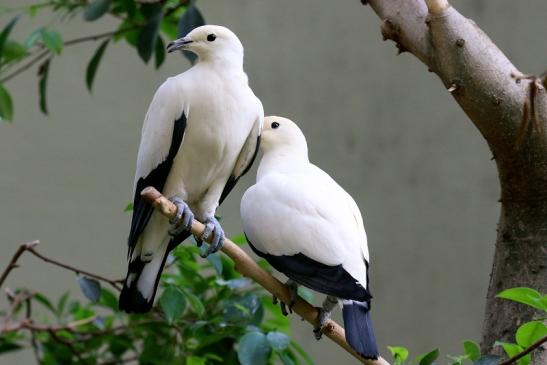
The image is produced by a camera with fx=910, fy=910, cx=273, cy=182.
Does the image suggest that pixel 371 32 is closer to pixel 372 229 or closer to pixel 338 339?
pixel 372 229

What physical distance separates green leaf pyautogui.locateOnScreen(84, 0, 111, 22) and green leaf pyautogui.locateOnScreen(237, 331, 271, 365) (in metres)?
0.90

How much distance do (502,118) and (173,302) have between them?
2.35ft

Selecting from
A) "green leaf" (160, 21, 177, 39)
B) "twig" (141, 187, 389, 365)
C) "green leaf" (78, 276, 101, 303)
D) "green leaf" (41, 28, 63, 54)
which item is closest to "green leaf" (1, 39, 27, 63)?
"green leaf" (41, 28, 63, 54)

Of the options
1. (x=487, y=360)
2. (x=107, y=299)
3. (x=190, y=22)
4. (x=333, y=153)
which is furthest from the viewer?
(x=333, y=153)

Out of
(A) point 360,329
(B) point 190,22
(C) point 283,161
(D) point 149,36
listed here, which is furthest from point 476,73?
(D) point 149,36

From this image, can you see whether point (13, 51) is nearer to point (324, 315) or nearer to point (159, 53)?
point (159, 53)

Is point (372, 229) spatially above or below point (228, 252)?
below

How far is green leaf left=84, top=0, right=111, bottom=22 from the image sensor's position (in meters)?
2.16

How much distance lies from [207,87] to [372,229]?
179cm

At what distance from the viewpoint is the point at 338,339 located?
4.70 feet

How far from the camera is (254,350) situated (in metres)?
1.68

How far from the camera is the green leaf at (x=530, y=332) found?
4.31 feet

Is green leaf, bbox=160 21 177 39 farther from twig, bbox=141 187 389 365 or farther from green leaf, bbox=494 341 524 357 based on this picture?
green leaf, bbox=494 341 524 357

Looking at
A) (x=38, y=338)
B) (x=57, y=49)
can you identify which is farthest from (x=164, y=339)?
(x=57, y=49)
